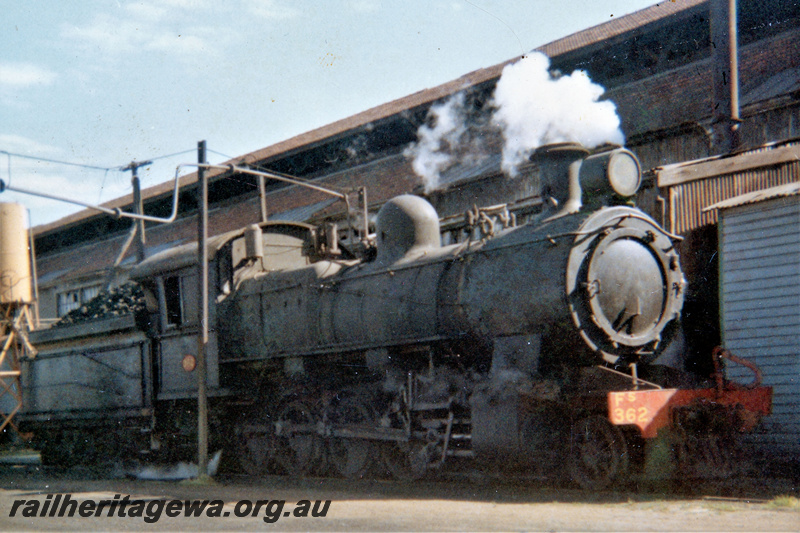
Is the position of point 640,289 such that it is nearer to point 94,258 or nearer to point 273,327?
point 273,327

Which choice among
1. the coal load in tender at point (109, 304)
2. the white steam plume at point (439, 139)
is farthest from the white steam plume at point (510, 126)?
the coal load in tender at point (109, 304)

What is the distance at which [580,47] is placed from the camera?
16.7 m

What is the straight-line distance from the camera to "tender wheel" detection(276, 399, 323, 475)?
33.1 feet

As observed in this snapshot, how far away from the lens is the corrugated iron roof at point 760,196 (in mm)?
9141

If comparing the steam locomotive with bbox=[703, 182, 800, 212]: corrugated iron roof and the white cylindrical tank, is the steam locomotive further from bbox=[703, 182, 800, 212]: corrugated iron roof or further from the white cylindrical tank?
the white cylindrical tank

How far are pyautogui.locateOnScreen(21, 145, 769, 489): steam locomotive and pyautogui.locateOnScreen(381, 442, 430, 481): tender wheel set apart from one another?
0.08 feet

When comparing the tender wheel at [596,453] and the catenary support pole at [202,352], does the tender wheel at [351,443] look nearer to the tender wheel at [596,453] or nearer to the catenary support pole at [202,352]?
the catenary support pole at [202,352]

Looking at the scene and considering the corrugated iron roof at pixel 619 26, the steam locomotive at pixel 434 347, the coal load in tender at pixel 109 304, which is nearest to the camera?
the steam locomotive at pixel 434 347

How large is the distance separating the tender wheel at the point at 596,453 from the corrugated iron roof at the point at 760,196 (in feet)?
13.0

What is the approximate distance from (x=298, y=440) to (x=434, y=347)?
279 centimetres

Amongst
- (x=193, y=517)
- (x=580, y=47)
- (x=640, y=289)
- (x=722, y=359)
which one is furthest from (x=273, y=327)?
(x=580, y=47)

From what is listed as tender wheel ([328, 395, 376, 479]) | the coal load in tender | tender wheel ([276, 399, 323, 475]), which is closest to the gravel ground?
tender wheel ([328, 395, 376, 479])

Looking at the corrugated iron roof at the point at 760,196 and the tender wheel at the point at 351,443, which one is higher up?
the corrugated iron roof at the point at 760,196

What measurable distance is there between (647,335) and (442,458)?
256cm
